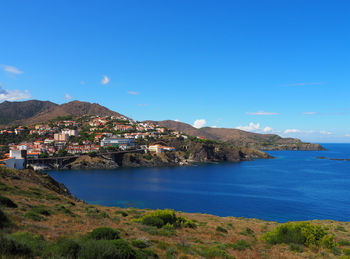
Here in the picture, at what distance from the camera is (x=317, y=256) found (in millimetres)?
12500

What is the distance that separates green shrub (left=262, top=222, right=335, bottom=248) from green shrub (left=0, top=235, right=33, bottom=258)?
14230 mm

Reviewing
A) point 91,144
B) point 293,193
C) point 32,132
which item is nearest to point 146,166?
point 91,144

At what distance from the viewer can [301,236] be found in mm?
15062

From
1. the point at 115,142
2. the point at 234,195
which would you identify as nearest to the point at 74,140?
the point at 115,142

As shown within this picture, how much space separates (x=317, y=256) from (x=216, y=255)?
660 centimetres

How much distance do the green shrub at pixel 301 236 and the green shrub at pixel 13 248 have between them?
14230 millimetres

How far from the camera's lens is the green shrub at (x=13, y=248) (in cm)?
591

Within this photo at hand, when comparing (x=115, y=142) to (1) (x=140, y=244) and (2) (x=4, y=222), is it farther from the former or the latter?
(1) (x=140, y=244)

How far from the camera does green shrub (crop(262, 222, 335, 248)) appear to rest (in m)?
14.7

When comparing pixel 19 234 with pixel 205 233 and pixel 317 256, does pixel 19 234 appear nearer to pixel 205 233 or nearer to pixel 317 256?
pixel 205 233

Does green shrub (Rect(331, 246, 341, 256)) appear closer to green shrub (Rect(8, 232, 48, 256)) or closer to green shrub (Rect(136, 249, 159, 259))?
green shrub (Rect(136, 249, 159, 259))

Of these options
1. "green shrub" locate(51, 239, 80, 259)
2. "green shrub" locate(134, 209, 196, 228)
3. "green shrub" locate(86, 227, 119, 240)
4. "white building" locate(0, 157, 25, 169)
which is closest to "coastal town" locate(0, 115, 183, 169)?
"white building" locate(0, 157, 25, 169)

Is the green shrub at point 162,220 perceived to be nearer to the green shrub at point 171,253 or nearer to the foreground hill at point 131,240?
the foreground hill at point 131,240

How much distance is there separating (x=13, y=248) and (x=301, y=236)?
15.6 metres
